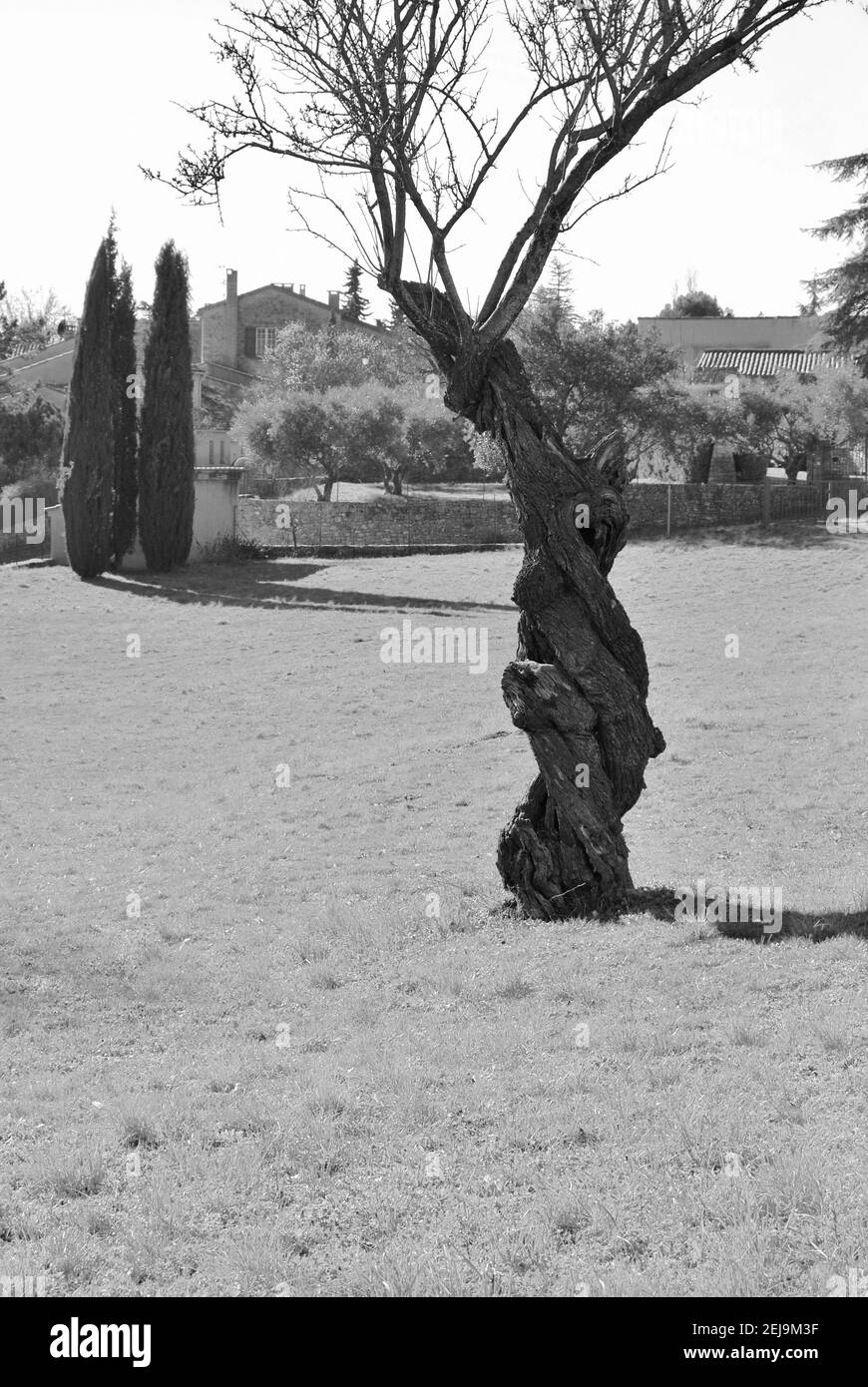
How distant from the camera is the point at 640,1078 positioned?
5703 mm

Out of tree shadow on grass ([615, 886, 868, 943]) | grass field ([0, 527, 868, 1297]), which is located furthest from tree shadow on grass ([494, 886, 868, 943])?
grass field ([0, 527, 868, 1297])

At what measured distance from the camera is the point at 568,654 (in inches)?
361

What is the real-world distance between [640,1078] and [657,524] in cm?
3308

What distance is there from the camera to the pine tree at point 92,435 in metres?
34.1

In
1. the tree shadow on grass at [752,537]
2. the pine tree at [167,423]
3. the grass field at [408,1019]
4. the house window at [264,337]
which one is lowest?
the grass field at [408,1019]

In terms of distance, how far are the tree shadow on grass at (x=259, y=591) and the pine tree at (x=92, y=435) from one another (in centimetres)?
102

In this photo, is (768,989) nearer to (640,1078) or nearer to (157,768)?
(640,1078)

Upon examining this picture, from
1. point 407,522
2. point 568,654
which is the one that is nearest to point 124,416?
point 407,522

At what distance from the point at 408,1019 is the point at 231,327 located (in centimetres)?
Answer: 7287

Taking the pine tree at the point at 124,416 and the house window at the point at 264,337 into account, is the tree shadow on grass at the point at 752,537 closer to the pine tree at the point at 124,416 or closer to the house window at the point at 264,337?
the pine tree at the point at 124,416

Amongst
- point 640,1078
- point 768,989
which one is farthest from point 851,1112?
point 768,989

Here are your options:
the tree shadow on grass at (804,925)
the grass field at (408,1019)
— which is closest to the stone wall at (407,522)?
the grass field at (408,1019)

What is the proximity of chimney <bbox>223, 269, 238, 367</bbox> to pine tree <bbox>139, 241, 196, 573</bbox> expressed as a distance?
4104 centimetres
